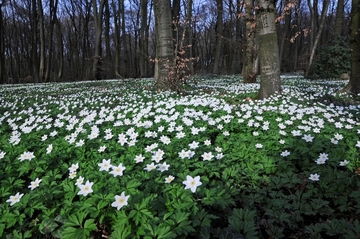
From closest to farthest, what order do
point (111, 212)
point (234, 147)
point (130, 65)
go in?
1. point (111, 212)
2. point (234, 147)
3. point (130, 65)

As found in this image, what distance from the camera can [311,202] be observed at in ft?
7.20

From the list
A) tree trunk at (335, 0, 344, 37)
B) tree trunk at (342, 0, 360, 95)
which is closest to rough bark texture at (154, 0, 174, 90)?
tree trunk at (342, 0, 360, 95)


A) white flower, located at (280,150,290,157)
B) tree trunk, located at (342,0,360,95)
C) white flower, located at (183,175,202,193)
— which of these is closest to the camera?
white flower, located at (183,175,202,193)

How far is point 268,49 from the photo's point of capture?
19.8 ft

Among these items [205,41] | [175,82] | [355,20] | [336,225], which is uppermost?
[205,41]

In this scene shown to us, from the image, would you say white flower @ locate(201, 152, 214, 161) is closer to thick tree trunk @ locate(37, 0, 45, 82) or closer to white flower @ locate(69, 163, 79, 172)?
white flower @ locate(69, 163, 79, 172)

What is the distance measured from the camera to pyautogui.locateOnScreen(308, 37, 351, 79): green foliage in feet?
50.4

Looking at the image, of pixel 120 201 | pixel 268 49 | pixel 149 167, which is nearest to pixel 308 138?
pixel 149 167

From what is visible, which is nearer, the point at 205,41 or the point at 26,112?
the point at 26,112

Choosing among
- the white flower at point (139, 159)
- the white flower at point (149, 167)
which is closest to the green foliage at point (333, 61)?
the white flower at point (139, 159)

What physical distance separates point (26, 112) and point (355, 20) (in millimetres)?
8833

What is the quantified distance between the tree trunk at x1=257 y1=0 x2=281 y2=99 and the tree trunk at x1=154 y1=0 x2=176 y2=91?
3308mm

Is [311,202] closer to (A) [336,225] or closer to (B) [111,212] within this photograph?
(A) [336,225]

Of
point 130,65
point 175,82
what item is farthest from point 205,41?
point 175,82
